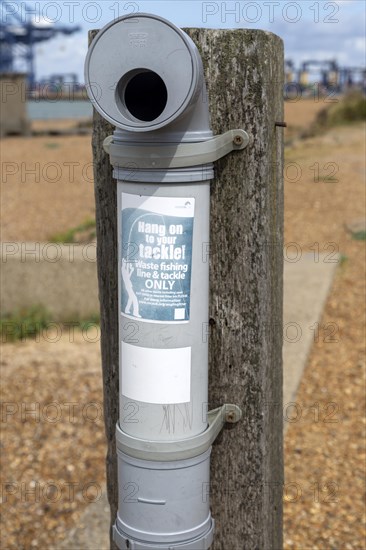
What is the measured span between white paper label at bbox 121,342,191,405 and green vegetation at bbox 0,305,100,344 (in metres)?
3.96

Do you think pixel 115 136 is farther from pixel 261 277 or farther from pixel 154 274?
pixel 261 277

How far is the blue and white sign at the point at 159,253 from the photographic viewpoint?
169 centimetres

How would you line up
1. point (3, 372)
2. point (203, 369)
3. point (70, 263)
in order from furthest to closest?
point (70, 263)
point (3, 372)
point (203, 369)

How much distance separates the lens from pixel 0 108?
819 inches

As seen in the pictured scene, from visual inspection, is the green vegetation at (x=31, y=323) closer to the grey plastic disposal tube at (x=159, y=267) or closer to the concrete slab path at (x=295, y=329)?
the concrete slab path at (x=295, y=329)

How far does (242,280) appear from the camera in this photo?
186cm

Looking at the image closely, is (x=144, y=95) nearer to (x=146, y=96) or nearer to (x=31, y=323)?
(x=146, y=96)

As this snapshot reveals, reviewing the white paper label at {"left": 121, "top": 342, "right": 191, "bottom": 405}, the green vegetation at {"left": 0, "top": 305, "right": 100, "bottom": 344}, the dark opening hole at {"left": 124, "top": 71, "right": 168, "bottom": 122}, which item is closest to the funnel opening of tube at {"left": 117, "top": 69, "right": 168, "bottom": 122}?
the dark opening hole at {"left": 124, "top": 71, "right": 168, "bottom": 122}

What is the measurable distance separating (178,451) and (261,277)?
456 millimetres

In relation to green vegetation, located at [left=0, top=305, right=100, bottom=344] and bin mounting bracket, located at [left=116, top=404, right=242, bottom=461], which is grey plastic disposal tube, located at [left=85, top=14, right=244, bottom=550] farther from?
green vegetation, located at [left=0, top=305, right=100, bottom=344]

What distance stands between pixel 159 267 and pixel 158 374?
25 centimetres

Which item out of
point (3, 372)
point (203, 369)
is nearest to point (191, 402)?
point (203, 369)

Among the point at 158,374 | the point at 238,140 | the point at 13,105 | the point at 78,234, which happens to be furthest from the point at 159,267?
the point at 13,105

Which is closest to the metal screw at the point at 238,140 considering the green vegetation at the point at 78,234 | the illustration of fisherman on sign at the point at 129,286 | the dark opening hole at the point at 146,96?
the dark opening hole at the point at 146,96
